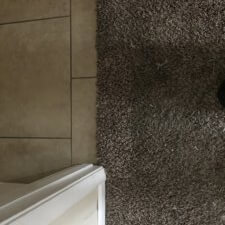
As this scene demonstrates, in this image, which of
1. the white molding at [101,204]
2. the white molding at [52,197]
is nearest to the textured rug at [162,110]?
the white molding at [101,204]

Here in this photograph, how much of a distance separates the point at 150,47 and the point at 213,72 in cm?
28

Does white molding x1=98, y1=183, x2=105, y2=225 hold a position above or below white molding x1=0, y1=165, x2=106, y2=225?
below

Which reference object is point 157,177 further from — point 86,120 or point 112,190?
point 86,120

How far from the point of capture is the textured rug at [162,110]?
112cm

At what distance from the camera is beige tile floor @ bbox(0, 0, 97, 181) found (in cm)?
127

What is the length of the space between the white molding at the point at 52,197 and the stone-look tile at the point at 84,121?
0.11m

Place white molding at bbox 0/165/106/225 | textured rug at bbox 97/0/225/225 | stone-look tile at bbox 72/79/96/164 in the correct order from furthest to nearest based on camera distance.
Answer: stone-look tile at bbox 72/79/96/164 → textured rug at bbox 97/0/225/225 → white molding at bbox 0/165/106/225

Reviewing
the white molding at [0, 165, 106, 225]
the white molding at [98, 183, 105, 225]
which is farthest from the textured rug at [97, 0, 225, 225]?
the white molding at [0, 165, 106, 225]

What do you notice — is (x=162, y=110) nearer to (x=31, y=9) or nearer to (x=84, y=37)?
(x=84, y=37)

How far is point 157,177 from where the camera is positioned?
1176mm

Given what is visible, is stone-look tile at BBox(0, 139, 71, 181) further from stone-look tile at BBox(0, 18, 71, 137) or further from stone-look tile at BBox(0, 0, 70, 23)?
stone-look tile at BBox(0, 0, 70, 23)

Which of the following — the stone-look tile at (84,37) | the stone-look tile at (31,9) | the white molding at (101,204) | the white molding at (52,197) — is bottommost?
the white molding at (101,204)

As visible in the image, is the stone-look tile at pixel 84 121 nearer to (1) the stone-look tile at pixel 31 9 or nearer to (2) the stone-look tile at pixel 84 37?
(2) the stone-look tile at pixel 84 37

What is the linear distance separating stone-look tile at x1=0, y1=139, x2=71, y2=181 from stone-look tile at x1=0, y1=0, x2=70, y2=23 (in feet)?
1.95
